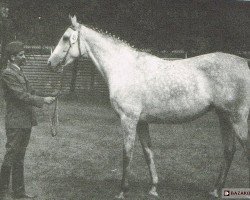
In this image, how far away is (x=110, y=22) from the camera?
1870 centimetres

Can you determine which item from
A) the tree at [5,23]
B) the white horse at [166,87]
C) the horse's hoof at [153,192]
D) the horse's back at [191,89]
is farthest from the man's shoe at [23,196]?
the tree at [5,23]

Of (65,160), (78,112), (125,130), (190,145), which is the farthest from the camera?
(78,112)

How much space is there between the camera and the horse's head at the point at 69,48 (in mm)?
7340

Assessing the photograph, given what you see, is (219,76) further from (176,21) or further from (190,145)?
(176,21)

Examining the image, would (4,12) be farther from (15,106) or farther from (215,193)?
Answer: (215,193)

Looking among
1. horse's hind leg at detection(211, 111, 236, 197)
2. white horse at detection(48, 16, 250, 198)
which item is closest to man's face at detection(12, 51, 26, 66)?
white horse at detection(48, 16, 250, 198)

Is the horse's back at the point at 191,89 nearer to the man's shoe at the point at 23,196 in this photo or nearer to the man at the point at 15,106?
the man at the point at 15,106

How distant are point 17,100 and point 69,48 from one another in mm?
1188

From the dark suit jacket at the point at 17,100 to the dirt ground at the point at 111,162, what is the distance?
1.24 m

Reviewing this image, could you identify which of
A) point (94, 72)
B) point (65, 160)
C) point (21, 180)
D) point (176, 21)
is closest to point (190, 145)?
point (65, 160)

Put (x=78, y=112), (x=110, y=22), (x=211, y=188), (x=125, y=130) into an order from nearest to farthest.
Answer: (x=125, y=130), (x=211, y=188), (x=78, y=112), (x=110, y=22)

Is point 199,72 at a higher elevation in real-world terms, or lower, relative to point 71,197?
higher

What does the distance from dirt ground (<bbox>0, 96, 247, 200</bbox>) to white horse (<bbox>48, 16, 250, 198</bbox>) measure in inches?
26.7

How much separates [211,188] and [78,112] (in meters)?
9.91
